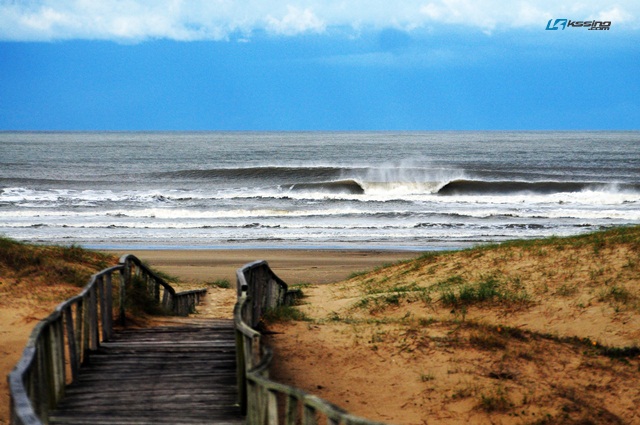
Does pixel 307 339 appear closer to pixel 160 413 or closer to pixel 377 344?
pixel 377 344

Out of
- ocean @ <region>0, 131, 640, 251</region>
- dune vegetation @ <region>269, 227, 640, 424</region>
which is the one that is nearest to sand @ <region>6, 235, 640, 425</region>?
dune vegetation @ <region>269, 227, 640, 424</region>

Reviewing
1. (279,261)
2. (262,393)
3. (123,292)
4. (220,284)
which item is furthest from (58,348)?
(279,261)

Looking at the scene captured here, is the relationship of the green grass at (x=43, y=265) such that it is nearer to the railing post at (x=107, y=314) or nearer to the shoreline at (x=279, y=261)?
the railing post at (x=107, y=314)

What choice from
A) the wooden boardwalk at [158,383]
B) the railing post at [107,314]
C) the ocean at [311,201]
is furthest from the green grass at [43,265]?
the ocean at [311,201]

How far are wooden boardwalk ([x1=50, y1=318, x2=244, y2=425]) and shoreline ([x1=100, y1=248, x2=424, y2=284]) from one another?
1071 centimetres

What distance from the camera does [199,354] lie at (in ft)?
28.2

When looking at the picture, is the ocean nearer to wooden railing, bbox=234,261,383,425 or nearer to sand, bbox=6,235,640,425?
sand, bbox=6,235,640,425

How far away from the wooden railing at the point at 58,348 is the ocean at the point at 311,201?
16637 millimetres

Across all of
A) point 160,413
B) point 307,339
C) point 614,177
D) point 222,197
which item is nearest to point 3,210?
point 222,197

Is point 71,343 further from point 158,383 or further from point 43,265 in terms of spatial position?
point 43,265

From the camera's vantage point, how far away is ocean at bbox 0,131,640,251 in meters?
29.1

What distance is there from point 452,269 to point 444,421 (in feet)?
25.9

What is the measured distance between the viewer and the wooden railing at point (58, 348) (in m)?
4.97

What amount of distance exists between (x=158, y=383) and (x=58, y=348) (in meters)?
1.10
